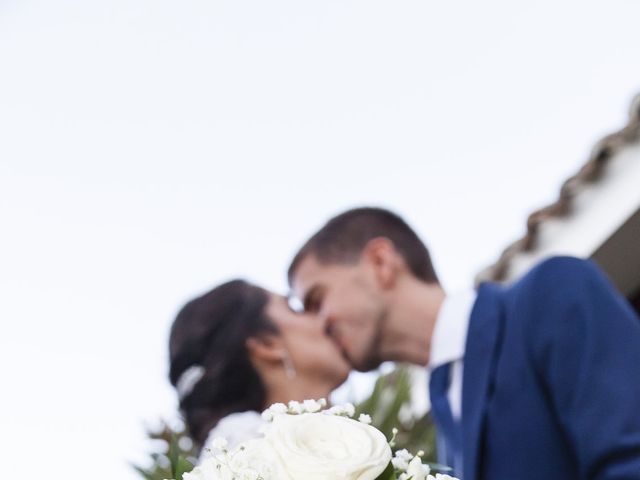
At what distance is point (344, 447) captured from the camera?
0.86 m

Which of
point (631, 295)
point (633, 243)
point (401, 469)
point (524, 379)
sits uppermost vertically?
point (401, 469)

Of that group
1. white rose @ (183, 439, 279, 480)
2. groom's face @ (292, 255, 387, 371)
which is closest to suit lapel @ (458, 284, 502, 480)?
groom's face @ (292, 255, 387, 371)

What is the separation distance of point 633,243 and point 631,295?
0.41m

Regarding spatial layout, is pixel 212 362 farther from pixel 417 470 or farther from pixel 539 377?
pixel 417 470

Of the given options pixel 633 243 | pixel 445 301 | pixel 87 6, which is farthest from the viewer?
pixel 87 6

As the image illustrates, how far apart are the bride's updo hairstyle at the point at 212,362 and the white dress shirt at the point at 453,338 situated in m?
0.49

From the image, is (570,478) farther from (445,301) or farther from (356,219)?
(356,219)

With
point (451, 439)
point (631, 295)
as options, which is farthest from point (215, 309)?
point (631, 295)

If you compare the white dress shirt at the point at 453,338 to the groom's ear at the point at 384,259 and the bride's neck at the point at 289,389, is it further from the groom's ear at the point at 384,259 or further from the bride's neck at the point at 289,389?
the bride's neck at the point at 289,389

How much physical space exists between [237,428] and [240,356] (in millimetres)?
256

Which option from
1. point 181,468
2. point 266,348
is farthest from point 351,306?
point 181,468

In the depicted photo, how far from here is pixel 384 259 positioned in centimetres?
241

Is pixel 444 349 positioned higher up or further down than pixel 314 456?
further down

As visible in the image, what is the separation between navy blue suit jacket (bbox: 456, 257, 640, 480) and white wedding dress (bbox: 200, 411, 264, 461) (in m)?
0.54
